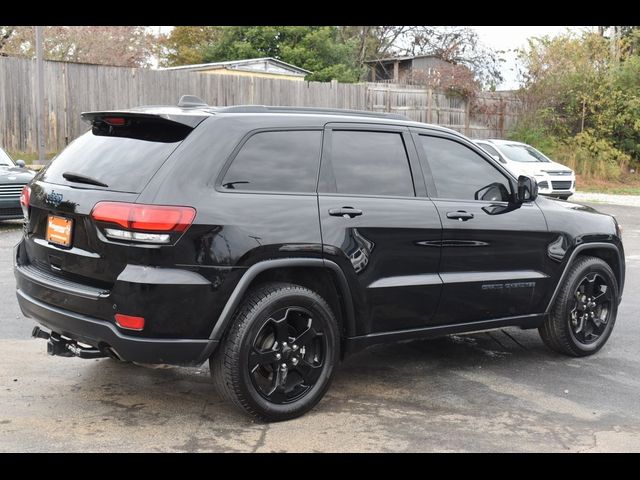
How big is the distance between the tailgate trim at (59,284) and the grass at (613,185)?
868 inches

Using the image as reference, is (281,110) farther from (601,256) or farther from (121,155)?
(601,256)

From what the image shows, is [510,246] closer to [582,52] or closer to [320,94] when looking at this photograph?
[320,94]

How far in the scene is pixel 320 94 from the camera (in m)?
25.5

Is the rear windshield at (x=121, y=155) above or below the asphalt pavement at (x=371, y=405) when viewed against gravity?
above

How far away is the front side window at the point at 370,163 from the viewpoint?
4777 mm

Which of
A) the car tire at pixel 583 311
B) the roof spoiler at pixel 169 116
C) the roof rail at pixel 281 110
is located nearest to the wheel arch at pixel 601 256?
the car tire at pixel 583 311

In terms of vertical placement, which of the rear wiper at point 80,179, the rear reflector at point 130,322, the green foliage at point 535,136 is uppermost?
the green foliage at point 535,136

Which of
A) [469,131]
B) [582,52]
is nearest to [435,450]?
[469,131]

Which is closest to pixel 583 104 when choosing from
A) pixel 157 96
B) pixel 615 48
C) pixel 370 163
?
pixel 615 48

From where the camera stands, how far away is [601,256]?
626cm

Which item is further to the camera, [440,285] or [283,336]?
[440,285]

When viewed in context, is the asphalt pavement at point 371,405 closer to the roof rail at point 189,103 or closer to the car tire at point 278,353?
the car tire at point 278,353
